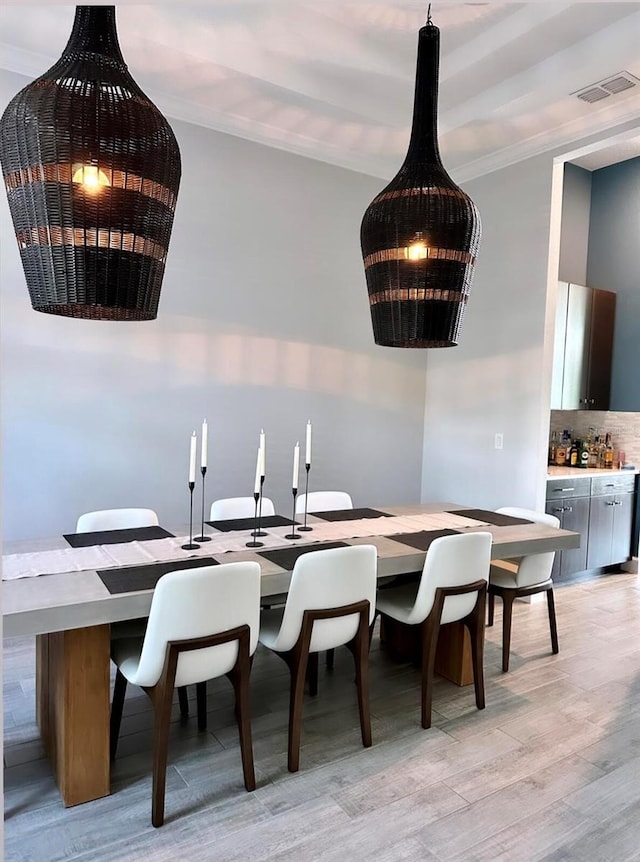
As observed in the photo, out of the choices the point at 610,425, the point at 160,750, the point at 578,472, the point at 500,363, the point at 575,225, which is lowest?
the point at 160,750

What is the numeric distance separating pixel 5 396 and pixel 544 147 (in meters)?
3.99

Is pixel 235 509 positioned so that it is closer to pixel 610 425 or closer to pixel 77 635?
pixel 77 635

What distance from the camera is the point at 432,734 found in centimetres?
262

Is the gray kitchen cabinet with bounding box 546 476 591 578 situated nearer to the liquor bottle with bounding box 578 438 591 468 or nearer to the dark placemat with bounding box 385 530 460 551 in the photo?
the liquor bottle with bounding box 578 438 591 468

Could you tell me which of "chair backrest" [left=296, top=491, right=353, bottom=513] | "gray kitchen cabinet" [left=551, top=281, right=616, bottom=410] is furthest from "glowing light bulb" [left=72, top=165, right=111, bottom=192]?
"gray kitchen cabinet" [left=551, top=281, right=616, bottom=410]

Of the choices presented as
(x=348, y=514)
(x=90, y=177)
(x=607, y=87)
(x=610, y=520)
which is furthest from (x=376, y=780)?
(x=607, y=87)

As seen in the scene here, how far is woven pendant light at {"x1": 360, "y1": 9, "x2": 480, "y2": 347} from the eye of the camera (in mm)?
2232

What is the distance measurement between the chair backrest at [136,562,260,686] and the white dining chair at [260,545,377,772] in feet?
0.66

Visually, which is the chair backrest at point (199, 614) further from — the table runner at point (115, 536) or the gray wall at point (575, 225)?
the gray wall at point (575, 225)

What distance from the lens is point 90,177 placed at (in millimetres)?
1502

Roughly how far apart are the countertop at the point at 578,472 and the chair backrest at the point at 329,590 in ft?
8.35

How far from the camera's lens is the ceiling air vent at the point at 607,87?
3.52 metres

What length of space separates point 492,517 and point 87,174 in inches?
111

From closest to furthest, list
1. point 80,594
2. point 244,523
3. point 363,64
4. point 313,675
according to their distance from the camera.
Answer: point 80,594, point 313,675, point 244,523, point 363,64
